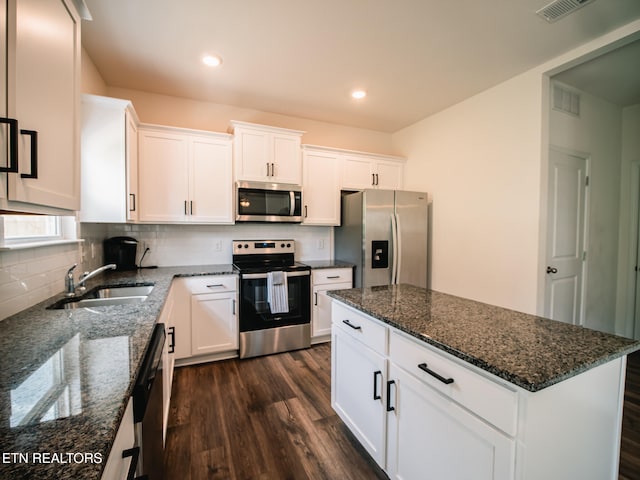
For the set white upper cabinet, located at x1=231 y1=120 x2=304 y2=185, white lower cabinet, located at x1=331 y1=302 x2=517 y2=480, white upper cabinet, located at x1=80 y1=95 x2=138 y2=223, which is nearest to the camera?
white lower cabinet, located at x1=331 y1=302 x2=517 y2=480

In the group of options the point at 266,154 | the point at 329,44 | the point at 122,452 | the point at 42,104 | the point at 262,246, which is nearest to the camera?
the point at 122,452

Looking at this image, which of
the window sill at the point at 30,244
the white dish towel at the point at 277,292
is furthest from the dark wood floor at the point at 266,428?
the window sill at the point at 30,244

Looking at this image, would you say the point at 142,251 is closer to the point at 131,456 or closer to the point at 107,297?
the point at 107,297

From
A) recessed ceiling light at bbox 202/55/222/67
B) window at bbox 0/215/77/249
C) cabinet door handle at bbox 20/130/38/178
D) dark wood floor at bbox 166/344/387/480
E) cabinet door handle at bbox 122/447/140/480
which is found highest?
recessed ceiling light at bbox 202/55/222/67

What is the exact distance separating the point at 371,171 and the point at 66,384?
3533 mm

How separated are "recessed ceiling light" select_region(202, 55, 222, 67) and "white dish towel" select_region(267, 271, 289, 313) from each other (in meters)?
1.94

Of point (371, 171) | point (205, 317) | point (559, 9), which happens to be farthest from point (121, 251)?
point (559, 9)

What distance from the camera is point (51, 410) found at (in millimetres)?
630

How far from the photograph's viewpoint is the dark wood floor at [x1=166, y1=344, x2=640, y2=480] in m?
1.56

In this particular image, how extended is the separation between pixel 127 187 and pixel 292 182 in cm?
159

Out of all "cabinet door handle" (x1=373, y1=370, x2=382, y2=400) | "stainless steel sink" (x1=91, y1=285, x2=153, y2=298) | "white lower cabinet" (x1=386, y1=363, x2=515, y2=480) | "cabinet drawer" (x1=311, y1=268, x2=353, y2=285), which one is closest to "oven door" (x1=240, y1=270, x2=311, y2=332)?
"cabinet drawer" (x1=311, y1=268, x2=353, y2=285)

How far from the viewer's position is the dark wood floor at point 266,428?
156 centimetres

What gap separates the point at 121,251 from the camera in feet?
8.73

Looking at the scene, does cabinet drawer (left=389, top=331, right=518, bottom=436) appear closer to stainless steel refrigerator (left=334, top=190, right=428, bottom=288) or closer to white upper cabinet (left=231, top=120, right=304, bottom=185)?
stainless steel refrigerator (left=334, top=190, right=428, bottom=288)
